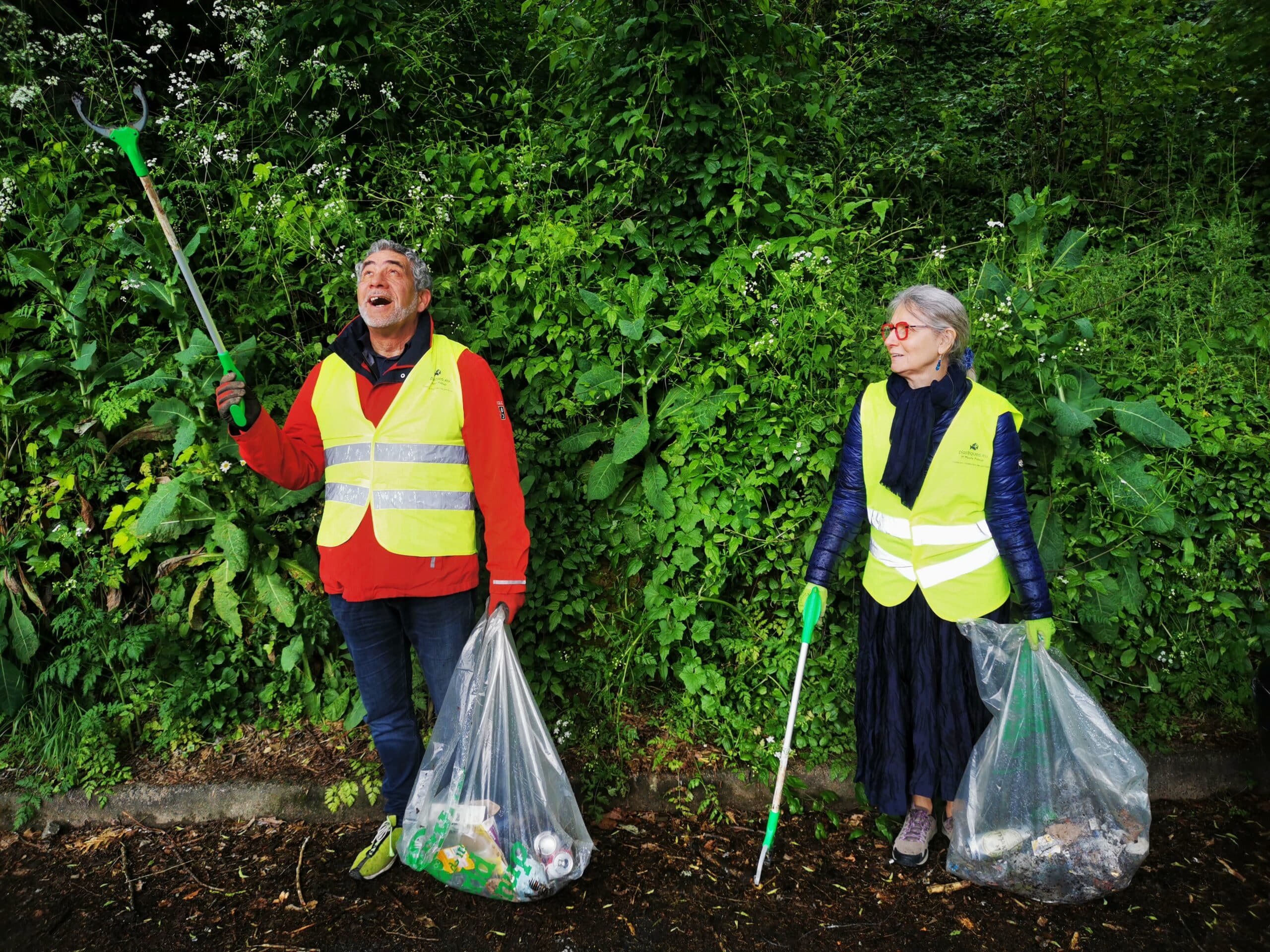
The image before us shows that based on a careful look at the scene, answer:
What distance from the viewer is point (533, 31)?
16.4 feet

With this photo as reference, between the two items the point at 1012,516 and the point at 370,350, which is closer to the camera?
→ the point at 1012,516

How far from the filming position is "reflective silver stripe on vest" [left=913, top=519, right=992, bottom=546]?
107 inches

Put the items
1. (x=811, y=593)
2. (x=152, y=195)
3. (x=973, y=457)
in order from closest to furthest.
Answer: (x=152, y=195) < (x=973, y=457) < (x=811, y=593)

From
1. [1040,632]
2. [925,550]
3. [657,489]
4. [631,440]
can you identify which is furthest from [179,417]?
[1040,632]

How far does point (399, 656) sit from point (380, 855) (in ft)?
2.47

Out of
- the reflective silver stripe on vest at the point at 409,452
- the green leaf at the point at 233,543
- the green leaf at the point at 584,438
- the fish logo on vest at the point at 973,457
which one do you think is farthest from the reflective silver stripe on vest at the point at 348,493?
the fish logo on vest at the point at 973,457

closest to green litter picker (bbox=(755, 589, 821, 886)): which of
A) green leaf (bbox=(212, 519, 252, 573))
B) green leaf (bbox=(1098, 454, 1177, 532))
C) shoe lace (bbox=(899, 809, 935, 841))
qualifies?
shoe lace (bbox=(899, 809, 935, 841))

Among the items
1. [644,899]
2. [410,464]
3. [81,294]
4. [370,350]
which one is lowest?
[644,899]

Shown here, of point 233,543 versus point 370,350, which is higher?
point 370,350

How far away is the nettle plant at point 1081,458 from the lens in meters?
3.32

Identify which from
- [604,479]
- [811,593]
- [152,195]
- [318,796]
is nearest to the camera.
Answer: [152,195]

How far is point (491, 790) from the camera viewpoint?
2.61 meters

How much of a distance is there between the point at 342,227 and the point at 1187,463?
3.73m

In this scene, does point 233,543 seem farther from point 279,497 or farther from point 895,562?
point 895,562
